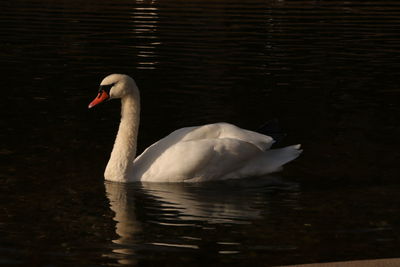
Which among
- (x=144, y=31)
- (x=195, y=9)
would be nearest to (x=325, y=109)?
(x=144, y=31)

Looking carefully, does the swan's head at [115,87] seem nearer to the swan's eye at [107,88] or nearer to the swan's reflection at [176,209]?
the swan's eye at [107,88]

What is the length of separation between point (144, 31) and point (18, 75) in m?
9.05

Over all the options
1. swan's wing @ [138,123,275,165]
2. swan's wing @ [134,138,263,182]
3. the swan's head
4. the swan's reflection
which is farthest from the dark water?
the swan's head

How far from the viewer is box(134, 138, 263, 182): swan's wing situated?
12.3 metres

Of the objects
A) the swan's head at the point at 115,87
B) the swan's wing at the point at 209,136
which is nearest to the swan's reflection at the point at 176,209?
the swan's wing at the point at 209,136

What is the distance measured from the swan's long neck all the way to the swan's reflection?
14cm

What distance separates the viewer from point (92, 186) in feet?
39.8

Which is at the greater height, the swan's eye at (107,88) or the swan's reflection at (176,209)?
the swan's eye at (107,88)

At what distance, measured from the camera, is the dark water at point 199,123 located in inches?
389

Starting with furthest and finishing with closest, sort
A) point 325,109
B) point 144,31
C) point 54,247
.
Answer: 1. point 144,31
2. point 325,109
3. point 54,247

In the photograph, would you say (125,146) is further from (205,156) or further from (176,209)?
(176,209)

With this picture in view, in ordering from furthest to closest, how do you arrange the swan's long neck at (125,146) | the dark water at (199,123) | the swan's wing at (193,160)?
the swan's long neck at (125,146)
the swan's wing at (193,160)
the dark water at (199,123)

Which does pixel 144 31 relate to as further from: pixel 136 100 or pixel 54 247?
pixel 54 247

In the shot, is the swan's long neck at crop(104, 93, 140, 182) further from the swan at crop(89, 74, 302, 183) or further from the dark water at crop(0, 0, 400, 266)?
the dark water at crop(0, 0, 400, 266)
